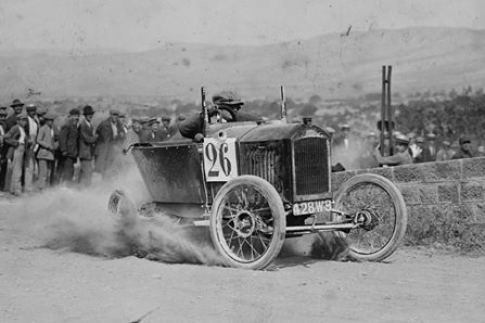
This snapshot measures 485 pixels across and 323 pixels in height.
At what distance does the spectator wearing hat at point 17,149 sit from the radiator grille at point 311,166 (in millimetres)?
9691

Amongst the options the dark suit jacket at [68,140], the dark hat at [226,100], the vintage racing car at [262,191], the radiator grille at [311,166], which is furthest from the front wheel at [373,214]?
the dark suit jacket at [68,140]

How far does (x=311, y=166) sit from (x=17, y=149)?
9973 millimetres

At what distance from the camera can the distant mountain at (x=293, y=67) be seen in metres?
51.5

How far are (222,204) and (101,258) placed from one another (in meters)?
1.62

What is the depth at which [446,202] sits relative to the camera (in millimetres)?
11477

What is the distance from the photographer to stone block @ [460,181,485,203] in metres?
11.2

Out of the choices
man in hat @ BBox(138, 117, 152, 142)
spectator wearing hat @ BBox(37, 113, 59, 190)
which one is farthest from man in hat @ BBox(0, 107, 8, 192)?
man in hat @ BBox(138, 117, 152, 142)

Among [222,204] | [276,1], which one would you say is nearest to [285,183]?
[222,204]

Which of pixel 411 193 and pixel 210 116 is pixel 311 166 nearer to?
pixel 210 116

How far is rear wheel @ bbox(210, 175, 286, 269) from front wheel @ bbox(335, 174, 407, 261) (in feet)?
4.26

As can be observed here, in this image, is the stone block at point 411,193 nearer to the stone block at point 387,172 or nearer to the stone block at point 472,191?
the stone block at point 387,172

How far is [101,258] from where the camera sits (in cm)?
998

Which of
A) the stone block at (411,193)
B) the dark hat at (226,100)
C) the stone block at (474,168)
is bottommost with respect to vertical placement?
the stone block at (411,193)

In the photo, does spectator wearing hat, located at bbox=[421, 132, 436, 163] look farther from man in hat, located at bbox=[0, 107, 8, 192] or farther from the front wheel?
man in hat, located at bbox=[0, 107, 8, 192]
